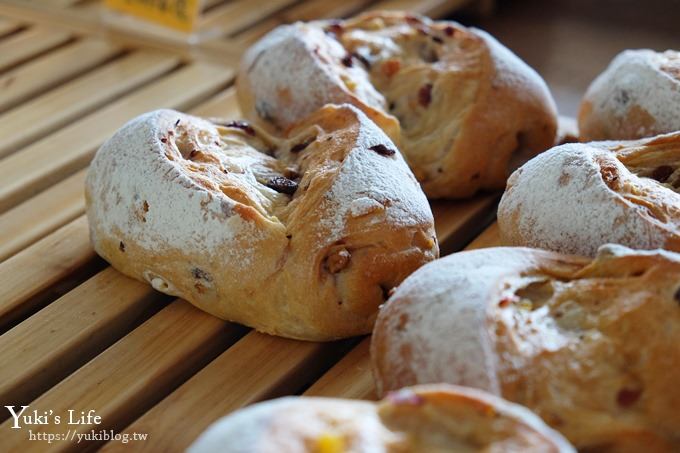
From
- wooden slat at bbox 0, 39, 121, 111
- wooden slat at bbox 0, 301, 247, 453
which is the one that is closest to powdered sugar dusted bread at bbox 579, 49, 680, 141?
wooden slat at bbox 0, 301, 247, 453

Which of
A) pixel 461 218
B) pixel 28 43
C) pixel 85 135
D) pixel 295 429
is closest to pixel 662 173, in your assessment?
pixel 461 218

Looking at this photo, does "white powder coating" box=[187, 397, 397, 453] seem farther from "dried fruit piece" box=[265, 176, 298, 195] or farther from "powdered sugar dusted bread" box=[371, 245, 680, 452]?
"dried fruit piece" box=[265, 176, 298, 195]

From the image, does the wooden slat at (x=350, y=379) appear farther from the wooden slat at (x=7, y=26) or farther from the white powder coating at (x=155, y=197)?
the wooden slat at (x=7, y=26)

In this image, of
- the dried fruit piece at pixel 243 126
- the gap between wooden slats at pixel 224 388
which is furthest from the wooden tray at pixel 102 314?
the dried fruit piece at pixel 243 126

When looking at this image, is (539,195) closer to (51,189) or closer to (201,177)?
(201,177)

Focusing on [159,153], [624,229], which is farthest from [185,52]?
[624,229]

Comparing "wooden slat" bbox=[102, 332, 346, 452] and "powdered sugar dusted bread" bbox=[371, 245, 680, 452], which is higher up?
"powdered sugar dusted bread" bbox=[371, 245, 680, 452]

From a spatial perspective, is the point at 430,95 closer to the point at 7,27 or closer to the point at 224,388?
the point at 224,388
